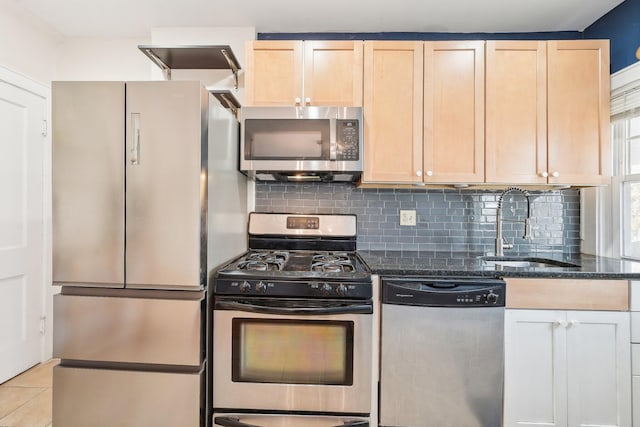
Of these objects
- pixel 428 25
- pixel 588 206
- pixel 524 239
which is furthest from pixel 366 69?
pixel 588 206

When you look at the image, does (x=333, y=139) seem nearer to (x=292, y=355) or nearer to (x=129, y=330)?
(x=292, y=355)

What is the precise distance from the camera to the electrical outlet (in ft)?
7.48

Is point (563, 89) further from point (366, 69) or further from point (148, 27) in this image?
point (148, 27)

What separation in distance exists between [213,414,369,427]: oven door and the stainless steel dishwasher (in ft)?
0.67

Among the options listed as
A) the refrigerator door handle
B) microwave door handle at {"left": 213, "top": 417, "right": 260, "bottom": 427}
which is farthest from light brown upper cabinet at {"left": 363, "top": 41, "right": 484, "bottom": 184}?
microwave door handle at {"left": 213, "top": 417, "right": 260, "bottom": 427}

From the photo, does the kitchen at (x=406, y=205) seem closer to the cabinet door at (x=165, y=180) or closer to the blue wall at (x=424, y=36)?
the blue wall at (x=424, y=36)

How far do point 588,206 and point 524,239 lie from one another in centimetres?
46

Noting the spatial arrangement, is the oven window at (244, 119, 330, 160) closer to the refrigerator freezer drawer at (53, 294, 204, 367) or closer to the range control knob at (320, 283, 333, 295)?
the range control knob at (320, 283, 333, 295)

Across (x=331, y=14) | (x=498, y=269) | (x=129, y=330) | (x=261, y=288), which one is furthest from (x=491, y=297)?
(x=331, y=14)

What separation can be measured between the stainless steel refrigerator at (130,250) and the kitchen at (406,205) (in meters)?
0.93

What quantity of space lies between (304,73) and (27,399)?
2.72 m

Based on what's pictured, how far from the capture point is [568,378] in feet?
5.02


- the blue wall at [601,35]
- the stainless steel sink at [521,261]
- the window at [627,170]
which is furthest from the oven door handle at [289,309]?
the blue wall at [601,35]

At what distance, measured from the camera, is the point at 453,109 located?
194 cm
